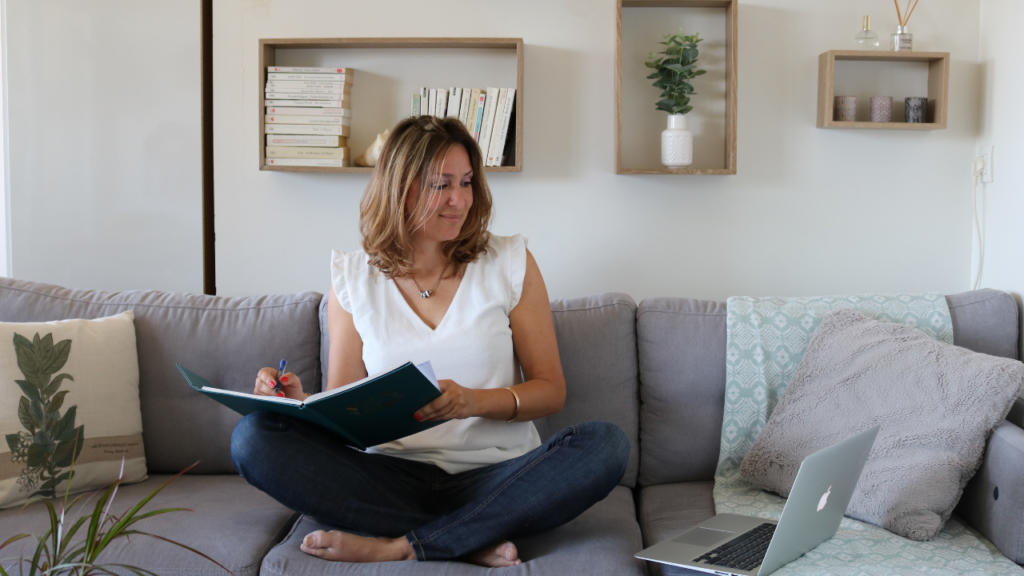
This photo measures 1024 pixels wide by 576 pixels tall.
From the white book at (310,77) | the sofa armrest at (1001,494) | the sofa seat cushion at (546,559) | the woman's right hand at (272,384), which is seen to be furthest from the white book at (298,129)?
the sofa armrest at (1001,494)

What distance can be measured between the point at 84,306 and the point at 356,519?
940 millimetres

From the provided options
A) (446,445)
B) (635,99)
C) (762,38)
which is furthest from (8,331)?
(762,38)

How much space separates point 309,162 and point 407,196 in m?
0.63

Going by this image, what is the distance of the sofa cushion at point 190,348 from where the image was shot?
5.80ft

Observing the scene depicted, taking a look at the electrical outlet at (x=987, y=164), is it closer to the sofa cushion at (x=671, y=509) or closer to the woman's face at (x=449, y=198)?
the sofa cushion at (x=671, y=509)

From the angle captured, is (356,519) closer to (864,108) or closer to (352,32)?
(352,32)

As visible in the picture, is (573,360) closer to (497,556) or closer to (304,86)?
(497,556)

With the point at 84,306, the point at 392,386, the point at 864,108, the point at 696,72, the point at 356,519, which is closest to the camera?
the point at 392,386

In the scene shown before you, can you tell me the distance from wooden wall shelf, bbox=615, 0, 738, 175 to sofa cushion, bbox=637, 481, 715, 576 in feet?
2.69

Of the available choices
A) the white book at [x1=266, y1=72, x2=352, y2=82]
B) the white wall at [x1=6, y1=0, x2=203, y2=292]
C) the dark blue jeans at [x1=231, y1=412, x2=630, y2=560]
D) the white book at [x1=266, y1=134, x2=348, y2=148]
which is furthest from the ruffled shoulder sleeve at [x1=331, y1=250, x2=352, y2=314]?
the white wall at [x1=6, y1=0, x2=203, y2=292]

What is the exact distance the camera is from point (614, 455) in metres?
1.35

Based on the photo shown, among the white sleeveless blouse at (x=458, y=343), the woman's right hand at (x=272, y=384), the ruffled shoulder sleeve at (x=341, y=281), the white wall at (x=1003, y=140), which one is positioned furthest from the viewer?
the white wall at (x=1003, y=140)

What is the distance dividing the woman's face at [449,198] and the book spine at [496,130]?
469 mm

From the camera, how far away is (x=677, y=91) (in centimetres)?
203
